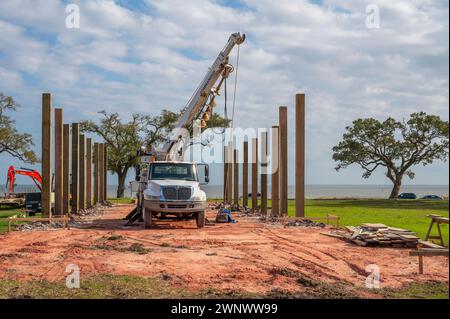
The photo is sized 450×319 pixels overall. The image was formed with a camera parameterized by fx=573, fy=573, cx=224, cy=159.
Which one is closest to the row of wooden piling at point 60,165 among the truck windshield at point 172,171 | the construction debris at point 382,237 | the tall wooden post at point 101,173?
the truck windshield at point 172,171

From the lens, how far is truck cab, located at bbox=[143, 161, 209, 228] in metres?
18.7

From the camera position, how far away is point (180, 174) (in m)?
19.7

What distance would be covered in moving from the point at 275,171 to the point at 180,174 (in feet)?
14.0

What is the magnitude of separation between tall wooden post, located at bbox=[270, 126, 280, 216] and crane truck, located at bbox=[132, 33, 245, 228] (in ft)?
9.05

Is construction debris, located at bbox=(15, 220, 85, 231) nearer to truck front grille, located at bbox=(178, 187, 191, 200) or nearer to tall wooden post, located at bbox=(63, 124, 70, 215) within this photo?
tall wooden post, located at bbox=(63, 124, 70, 215)

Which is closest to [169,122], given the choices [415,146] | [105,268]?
[415,146]

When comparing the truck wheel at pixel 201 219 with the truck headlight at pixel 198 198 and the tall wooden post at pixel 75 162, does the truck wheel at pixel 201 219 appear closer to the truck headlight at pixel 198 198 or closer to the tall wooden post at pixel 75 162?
the truck headlight at pixel 198 198

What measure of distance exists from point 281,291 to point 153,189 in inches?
435

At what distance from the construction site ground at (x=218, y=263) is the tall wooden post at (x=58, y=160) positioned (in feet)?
11.1

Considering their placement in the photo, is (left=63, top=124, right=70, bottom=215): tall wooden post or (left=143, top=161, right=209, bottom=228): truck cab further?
(left=63, top=124, right=70, bottom=215): tall wooden post

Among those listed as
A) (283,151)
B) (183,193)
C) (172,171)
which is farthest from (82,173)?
(283,151)

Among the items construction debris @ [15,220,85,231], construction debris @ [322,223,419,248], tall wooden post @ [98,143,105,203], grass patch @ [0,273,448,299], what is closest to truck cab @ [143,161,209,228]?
construction debris @ [15,220,85,231]

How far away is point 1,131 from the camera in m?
40.8

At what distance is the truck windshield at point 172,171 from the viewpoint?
1964 centimetres
